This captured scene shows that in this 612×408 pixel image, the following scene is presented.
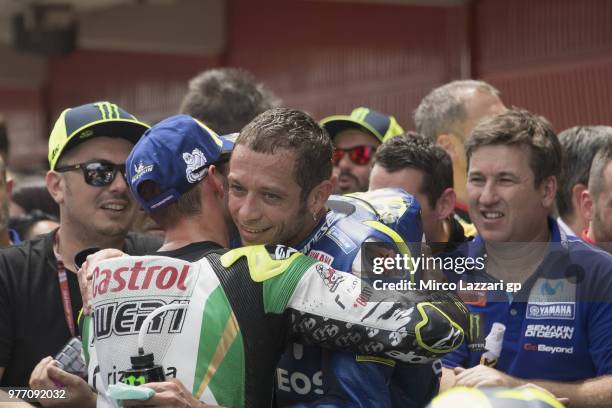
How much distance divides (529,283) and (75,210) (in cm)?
201

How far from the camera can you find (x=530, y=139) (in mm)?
4977

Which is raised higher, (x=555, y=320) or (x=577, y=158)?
(x=577, y=158)

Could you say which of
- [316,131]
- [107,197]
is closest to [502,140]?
[316,131]

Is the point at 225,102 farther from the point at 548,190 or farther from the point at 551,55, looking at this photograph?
the point at 551,55

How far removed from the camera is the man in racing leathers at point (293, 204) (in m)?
3.74

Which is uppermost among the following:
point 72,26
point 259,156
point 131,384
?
point 72,26

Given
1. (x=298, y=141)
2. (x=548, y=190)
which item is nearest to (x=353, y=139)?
(x=548, y=190)

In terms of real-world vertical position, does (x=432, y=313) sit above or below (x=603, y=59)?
below

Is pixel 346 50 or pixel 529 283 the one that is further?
pixel 346 50

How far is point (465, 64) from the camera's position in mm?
10484

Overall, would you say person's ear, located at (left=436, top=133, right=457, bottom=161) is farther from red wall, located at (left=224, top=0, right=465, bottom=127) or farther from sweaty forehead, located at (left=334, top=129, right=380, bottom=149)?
red wall, located at (left=224, top=0, right=465, bottom=127)

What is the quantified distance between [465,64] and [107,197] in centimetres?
608

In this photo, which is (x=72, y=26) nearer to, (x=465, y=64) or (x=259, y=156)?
(x=465, y=64)

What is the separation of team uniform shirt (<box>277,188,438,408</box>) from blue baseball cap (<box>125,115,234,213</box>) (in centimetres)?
47
